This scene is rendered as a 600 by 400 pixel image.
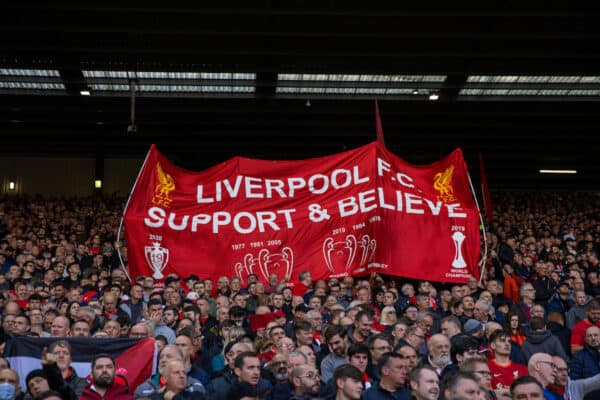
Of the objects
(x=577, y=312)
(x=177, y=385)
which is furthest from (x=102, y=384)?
(x=577, y=312)

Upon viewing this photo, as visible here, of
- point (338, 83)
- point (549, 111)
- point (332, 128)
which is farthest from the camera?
point (332, 128)

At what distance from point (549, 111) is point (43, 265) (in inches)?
572

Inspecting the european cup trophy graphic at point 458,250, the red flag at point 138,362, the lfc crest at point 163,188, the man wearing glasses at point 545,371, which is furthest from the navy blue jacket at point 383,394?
the lfc crest at point 163,188

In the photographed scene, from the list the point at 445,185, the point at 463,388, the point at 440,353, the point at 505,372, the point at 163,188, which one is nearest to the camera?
the point at 463,388

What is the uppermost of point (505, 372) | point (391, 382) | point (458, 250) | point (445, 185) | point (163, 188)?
point (163, 188)

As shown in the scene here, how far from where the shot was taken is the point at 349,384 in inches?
216

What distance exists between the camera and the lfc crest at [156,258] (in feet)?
44.9

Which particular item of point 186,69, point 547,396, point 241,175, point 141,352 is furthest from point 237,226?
point 547,396

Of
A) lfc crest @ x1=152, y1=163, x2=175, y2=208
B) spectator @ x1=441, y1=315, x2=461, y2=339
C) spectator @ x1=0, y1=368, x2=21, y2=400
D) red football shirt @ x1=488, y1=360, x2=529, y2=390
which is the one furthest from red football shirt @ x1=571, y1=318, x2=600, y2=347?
lfc crest @ x1=152, y1=163, x2=175, y2=208

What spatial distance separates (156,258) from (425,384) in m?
9.01

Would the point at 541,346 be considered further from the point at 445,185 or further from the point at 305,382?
the point at 445,185

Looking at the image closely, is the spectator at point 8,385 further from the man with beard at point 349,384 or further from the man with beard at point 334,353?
the man with beard at point 334,353

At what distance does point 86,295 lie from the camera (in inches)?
460

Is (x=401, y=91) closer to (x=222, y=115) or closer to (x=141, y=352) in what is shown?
(x=222, y=115)
